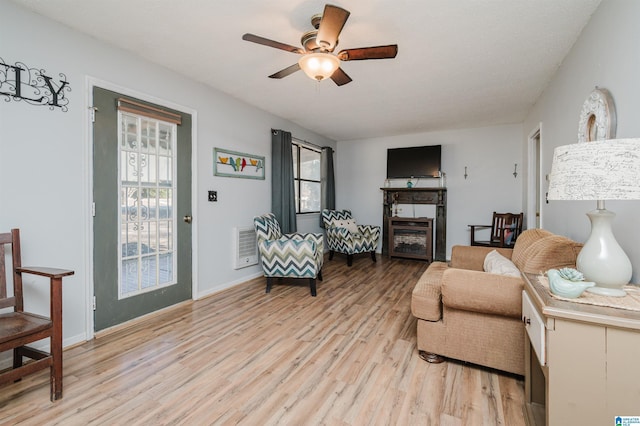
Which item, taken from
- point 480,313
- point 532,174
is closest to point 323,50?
point 480,313

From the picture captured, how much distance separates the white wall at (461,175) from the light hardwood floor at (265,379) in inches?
125

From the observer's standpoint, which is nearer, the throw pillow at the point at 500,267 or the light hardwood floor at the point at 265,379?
the light hardwood floor at the point at 265,379

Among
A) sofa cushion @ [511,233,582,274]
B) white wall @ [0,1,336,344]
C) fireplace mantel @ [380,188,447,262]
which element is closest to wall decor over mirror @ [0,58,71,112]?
white wall @ [0,1,336,344]

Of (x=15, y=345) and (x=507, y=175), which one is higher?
(x=507, y=175)

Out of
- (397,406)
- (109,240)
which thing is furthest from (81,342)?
(397,406)

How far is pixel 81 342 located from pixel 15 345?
0.91 m

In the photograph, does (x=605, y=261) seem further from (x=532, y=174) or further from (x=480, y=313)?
(x=532, y=174)

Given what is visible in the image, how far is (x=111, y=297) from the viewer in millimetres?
2525

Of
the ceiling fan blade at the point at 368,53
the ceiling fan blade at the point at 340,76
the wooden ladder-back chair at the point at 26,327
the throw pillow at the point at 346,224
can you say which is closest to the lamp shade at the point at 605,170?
the ceiling fan blade at the point at 368,53

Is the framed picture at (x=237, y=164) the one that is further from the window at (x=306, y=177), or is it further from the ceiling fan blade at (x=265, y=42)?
the ceiling fan blade at (x=265, y=42)

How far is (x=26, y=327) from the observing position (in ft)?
5.16

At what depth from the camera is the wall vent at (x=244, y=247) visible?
12.4 feet

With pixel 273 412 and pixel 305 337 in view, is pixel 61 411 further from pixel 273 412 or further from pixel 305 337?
pixel 305 337

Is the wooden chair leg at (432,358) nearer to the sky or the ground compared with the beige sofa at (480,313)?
nearer to the ground
